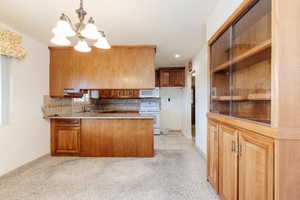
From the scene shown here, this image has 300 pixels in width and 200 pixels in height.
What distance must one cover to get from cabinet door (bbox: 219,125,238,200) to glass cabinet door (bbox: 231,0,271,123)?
0.22 metres

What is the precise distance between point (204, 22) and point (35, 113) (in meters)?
3.46

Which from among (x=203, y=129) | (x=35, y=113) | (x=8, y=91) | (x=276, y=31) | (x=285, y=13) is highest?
(x=285, y=13)

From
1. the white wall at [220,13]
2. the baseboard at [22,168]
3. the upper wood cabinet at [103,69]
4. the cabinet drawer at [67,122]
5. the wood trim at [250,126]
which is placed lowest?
the baseboard at [22,168]

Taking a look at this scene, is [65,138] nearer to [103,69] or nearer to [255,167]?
[103,69]

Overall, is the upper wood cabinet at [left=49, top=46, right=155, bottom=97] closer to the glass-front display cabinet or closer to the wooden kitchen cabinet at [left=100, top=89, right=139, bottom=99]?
the glass-front display cabinet

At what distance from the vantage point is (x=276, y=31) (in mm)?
1050

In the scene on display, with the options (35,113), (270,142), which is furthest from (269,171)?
(35,113)

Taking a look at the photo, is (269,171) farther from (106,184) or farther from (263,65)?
(106,184)

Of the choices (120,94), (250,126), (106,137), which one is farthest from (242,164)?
(120,94)

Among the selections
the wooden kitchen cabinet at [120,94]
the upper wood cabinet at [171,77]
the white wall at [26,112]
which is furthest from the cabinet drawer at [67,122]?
the upper wood cabinet at [171,77]

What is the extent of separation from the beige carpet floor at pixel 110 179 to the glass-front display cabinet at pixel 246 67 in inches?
46.7

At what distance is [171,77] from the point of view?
6.27 m

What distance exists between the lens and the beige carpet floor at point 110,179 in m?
2.15

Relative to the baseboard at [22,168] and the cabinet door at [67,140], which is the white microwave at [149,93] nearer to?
the cabinet door at [67,140]
